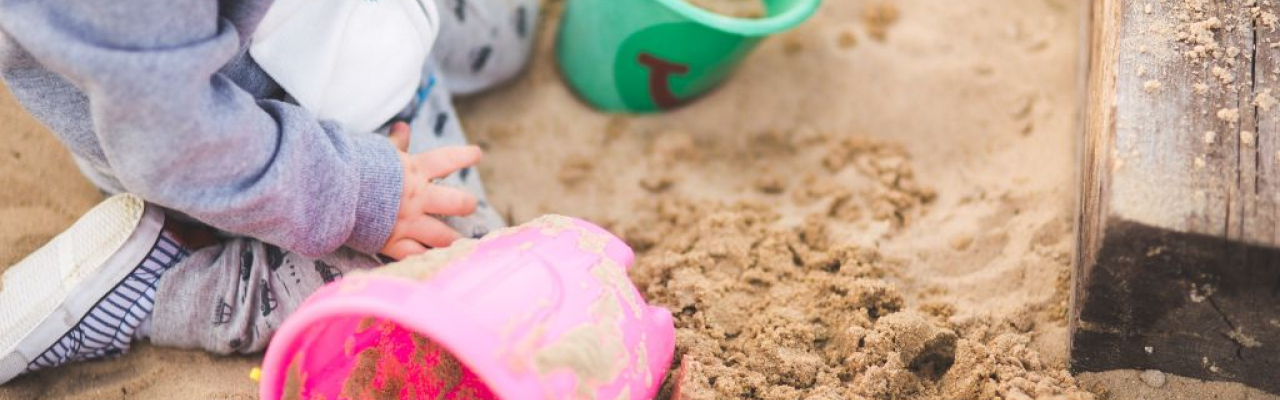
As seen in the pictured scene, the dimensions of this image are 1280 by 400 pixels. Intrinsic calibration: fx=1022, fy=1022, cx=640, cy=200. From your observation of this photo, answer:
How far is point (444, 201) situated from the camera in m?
1.25

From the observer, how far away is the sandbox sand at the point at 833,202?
1148 millimetres

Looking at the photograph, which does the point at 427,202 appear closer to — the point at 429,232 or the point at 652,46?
the point at 429,232

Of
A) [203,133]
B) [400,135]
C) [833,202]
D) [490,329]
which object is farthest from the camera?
[833,202]

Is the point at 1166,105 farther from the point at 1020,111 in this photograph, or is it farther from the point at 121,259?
the point at 121,259

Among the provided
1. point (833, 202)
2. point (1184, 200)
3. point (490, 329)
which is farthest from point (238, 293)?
point (1184, 200)

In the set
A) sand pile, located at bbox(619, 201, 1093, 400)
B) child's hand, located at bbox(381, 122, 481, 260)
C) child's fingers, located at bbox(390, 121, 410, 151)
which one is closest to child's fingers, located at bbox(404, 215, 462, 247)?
child's hand, located at bbox(381, 122, 481, 260)

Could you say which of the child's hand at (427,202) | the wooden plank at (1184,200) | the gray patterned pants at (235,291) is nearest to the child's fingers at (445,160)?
the child's hand at (427,202)

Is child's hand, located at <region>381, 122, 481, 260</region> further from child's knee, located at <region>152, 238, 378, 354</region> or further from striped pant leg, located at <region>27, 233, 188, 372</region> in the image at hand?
striped pant leg, located at <region>27, 233, 188, 372</region>

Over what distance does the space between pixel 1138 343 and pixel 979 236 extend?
324 millimetres

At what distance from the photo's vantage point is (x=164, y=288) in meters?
1.23

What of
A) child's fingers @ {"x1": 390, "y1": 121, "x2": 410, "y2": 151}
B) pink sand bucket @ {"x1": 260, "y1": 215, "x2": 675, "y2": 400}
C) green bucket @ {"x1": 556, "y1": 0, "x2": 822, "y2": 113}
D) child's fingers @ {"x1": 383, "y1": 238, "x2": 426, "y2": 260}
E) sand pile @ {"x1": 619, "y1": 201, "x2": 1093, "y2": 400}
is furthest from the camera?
green bucket @ {"x1": 556, "y1": 0, "x2": 822, "y2": 113}

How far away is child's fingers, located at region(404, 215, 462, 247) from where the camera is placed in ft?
4.03

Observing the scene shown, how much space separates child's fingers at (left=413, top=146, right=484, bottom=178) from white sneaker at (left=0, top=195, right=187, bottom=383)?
1.05 ft

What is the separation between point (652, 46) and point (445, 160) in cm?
41
